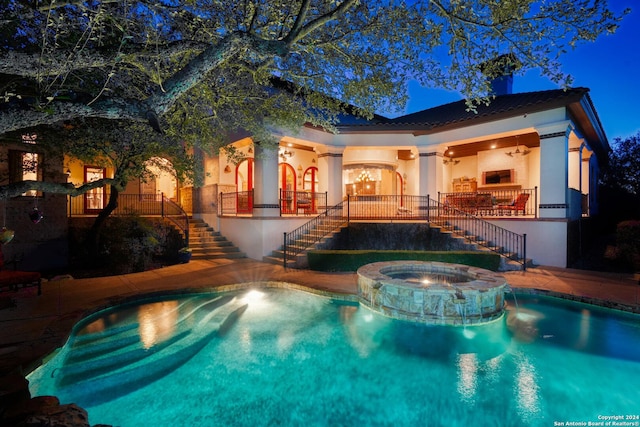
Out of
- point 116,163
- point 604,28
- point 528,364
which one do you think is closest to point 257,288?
point 116,163

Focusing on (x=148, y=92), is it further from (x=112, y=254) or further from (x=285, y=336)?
(x=112, y=254)

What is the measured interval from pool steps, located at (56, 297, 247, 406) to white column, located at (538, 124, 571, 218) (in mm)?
11708

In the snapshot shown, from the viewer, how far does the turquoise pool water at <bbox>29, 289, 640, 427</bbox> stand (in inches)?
151

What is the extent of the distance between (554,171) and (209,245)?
14.1 m

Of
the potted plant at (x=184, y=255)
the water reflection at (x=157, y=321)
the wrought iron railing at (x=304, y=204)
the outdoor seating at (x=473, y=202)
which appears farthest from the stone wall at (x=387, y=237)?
the water reflection at (x=157, y=321)

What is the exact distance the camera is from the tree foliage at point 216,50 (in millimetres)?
3762

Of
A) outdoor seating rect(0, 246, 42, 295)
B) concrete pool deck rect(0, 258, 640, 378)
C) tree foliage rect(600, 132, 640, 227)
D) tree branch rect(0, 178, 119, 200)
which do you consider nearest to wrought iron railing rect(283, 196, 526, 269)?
concrete pool deck rect(0, 258, 640, 378)

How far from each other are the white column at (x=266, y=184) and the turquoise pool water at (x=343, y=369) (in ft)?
19.5

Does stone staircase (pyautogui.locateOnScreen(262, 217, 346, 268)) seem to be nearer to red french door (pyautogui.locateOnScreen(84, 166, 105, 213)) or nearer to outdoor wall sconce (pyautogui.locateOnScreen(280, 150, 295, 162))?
outdoor wall sconce (pyautogui.locateOnScreen(280, 150, 295, 162))

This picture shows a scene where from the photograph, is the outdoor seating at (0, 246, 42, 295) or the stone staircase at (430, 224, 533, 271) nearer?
the outdoor seating at (0, 246, 42, 295)

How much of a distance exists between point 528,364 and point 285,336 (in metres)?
4.28

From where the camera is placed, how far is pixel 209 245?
13.2 meters

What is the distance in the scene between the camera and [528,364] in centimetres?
490

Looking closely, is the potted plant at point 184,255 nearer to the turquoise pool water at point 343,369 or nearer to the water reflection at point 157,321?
the water reflection at point 157,321
